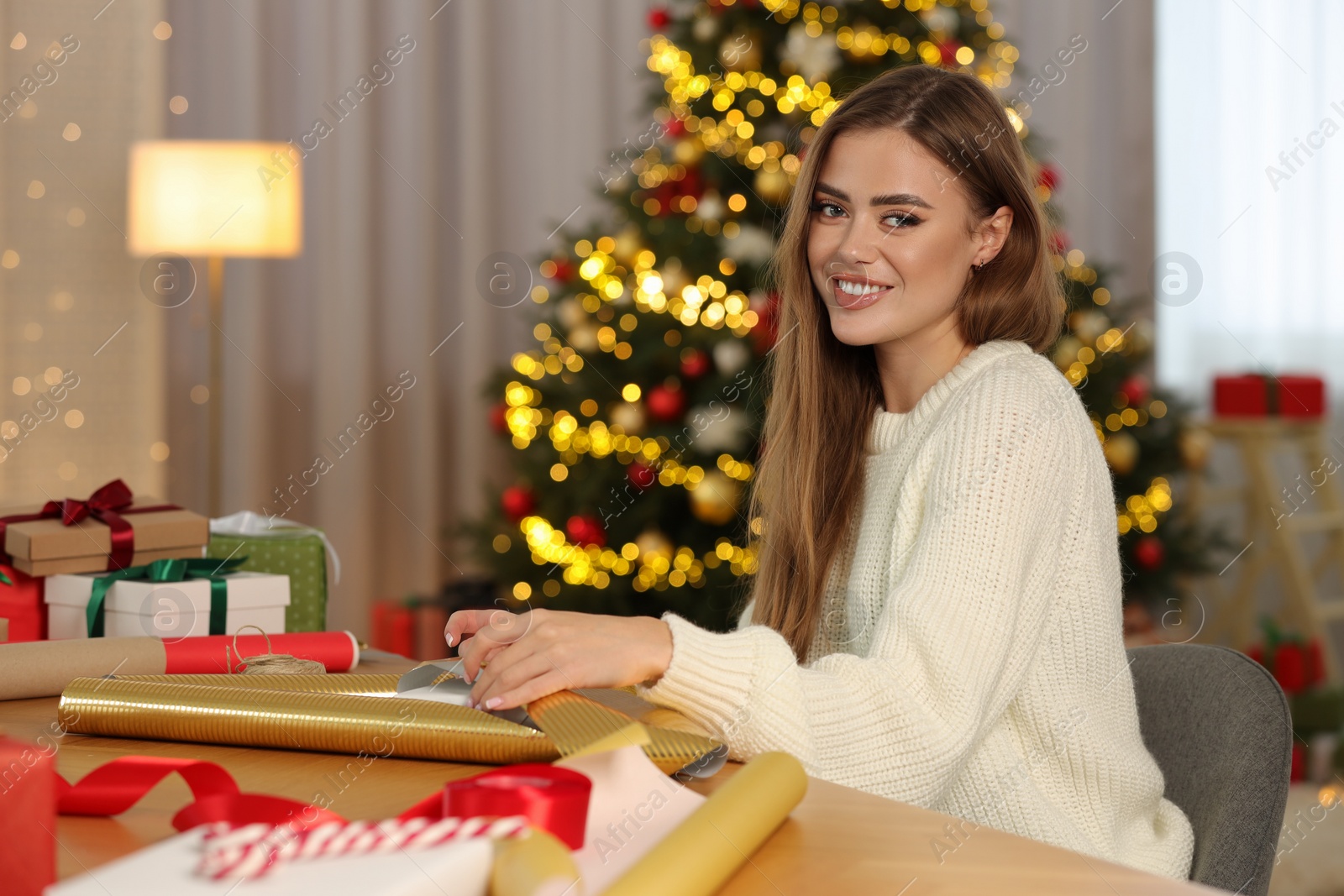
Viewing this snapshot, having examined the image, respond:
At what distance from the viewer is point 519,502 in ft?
10.8

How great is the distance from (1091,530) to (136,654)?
0.82 meters

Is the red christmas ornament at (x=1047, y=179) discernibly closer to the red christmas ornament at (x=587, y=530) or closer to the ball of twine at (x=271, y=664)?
the red christmas ornament at (x=587, y=530)

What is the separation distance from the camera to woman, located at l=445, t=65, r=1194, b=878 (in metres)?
0.88

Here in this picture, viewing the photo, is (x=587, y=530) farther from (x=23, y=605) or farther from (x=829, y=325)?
(x=23, y=605)

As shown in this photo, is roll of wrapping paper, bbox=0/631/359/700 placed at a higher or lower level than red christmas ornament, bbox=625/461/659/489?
higher

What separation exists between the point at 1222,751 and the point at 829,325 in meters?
0.62

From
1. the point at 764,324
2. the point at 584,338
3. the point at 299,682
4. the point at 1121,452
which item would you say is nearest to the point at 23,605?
the point at 299,682

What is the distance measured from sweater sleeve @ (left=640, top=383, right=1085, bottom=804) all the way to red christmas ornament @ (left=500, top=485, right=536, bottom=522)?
2227 mm

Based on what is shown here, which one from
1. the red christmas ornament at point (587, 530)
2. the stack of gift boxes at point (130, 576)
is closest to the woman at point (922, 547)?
the stack of gift boxes at point (130, 576)

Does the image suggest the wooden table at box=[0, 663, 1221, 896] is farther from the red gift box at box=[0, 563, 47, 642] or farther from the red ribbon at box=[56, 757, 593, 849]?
the red gift box at box=[0, 563, 47, 642]

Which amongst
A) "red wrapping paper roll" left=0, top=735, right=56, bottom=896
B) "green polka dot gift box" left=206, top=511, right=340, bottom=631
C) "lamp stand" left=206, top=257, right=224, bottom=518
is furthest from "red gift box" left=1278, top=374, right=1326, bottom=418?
"red wrapping paper roll" left=0, top=735, right=56, bottom=896

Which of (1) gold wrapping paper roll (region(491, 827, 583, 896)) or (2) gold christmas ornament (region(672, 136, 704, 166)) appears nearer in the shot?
(1) gold wrapping paper roll (region(491, 827, 583, 896))

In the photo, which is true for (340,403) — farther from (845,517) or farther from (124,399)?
(845,517)

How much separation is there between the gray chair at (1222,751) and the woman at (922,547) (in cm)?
4
